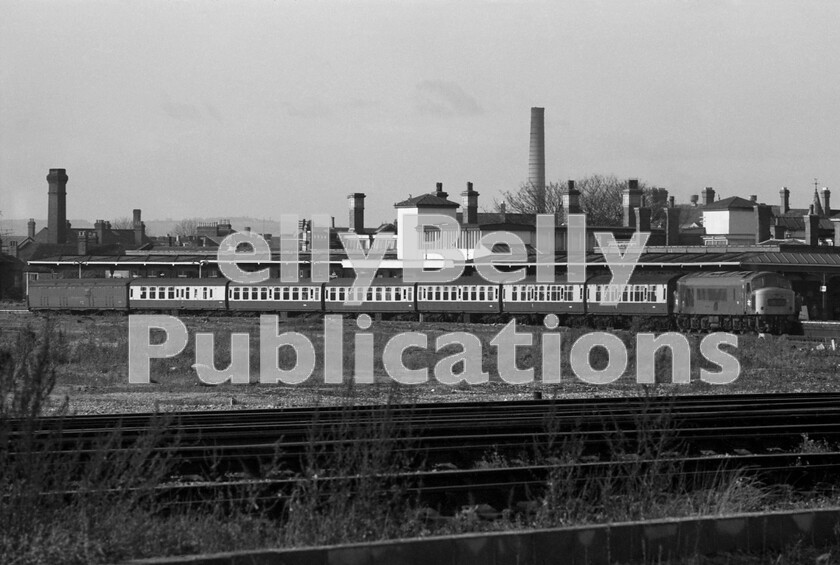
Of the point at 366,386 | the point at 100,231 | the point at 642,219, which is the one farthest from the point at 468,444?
the point at 100,231

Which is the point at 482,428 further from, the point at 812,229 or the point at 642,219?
the point at 642,219

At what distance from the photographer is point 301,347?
35.2m

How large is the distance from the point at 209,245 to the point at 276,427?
86956mm

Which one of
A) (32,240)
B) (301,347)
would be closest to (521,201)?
(32,240)

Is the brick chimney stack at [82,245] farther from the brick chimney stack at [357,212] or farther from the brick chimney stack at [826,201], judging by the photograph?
the brick chimney stack at [826,201]

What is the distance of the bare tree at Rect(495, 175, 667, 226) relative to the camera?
106562 mm

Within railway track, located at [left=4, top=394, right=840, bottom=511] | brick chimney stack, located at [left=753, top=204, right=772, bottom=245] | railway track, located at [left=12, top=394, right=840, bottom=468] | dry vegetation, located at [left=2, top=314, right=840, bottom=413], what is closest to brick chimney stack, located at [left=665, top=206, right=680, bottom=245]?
brick chimney stack, located at [left=753, top=204, right=772, bottom=245]

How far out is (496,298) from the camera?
53406 mm

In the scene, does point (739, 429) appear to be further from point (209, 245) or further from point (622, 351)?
point (209, 245)

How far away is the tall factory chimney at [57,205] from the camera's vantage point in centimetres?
9456

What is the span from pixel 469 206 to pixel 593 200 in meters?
40.9

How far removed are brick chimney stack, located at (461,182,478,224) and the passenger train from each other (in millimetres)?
19987

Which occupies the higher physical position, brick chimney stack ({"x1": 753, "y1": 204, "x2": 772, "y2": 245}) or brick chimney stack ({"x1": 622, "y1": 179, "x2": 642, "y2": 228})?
brick chimney stack ({"x1": 622, "y1": 179, "x2": 642, "y2": 228})

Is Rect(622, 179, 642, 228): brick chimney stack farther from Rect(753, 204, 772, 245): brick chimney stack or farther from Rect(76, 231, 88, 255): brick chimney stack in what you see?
Rect(76, 231, 88, 255): brick chimney stack
